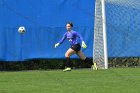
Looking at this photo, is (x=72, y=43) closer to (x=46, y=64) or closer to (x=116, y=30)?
(x=46, y=64)

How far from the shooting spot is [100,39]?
663 inches

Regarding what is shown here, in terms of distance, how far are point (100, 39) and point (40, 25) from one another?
2.24 m

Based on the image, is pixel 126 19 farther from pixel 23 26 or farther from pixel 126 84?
pixel 126 84

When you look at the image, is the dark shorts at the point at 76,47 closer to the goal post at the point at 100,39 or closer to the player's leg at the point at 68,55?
the player's leg at the point at 68,55

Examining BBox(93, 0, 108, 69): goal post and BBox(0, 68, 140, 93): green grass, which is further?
BBox(93, 0, 108, 69): goal post

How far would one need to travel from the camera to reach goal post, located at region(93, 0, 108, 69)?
1667cm

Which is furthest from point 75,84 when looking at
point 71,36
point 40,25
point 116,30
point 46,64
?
point 116,30

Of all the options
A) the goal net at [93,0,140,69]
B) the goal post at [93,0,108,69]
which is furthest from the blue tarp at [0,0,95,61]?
the goal net at [93,0,140,69]

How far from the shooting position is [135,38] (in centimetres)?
1711

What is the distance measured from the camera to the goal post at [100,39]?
16672mm

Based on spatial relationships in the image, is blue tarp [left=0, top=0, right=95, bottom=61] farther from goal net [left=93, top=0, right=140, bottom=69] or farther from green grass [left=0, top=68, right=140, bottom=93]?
green grass [left=0, top=68, right=140, bottom=93]

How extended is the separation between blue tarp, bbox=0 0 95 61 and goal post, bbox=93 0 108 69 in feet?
0.60

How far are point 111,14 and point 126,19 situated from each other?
0.60 metres

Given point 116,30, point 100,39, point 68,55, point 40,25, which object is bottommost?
point 68,55
